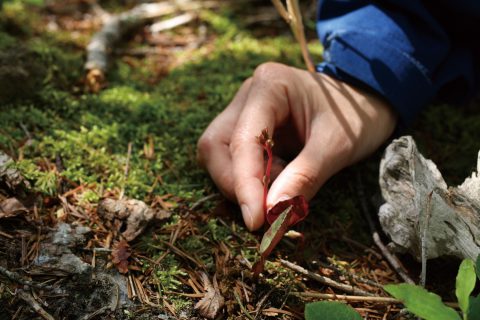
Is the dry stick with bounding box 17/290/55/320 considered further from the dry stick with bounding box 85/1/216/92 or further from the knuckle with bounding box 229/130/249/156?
the dry stick with bounding box 85/1/216/92

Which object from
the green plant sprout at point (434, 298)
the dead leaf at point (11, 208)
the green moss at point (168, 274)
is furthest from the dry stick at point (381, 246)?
the dead leaf at point (11, 208)

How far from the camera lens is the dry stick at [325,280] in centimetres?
182

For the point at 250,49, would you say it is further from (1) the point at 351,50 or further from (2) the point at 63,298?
(2) the point at 63,298

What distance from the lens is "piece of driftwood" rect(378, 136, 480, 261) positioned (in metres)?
1.70

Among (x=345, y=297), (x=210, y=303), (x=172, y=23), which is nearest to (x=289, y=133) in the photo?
(x=345, y=297)

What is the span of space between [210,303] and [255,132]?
2.47 ft

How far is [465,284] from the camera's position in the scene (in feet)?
4.08

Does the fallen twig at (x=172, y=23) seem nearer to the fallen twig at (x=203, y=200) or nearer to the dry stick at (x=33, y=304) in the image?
the fallen twig at (x=203, y=200)

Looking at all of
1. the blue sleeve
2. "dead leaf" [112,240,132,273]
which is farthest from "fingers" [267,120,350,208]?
"dead leaf" [112,240,132,273]

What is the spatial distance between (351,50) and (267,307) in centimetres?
150

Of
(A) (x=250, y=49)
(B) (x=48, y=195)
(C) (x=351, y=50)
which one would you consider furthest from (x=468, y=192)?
(A) (x=250, y=49)

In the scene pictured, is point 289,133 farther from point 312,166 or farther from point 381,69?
point 381,69

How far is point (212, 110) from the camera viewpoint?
9.20ft

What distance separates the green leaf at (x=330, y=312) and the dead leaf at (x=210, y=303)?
0.42 meters
